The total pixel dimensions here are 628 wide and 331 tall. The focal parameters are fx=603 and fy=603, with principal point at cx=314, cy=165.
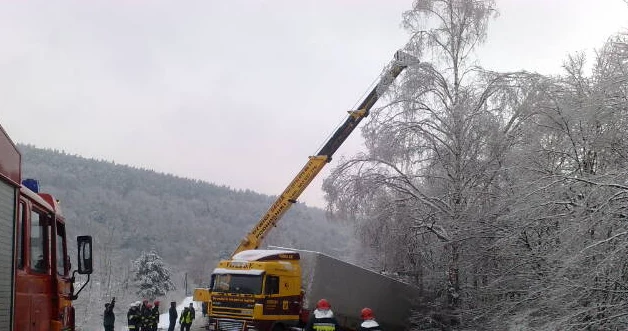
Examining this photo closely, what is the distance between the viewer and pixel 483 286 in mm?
16750

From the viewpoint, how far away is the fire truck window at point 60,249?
7.41 metres

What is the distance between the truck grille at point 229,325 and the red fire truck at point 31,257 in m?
9.44

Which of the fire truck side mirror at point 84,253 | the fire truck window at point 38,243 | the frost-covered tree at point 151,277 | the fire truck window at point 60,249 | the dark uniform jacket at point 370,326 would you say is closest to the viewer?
the fire truck window at point 38,243

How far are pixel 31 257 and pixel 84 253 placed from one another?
2.04 metres

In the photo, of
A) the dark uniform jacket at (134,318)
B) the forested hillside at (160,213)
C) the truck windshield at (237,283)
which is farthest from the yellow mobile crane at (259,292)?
the forested hillside at (160,213)

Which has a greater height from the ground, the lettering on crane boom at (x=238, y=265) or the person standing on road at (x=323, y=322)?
the lettering on crane boom at (x=238, y=265)

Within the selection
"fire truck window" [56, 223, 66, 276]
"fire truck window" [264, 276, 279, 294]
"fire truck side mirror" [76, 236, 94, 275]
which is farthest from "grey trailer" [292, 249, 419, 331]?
"fire truck window" [56, 223, 66, 276]

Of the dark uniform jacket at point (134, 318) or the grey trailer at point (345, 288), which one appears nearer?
the grey trailer at point (345, 288)

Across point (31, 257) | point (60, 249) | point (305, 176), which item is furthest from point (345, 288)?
point (31, 257)

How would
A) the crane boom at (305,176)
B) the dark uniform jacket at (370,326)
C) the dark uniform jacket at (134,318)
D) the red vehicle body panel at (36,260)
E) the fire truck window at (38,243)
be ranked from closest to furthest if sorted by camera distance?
1. the red vehicle body panel at (36,260)
2. the fire truck window at (38,243)
3. the dark uniform jacket at (370,326)
4. the dark uniform jacket at (134,318)
5. the crane boom at (305,176)

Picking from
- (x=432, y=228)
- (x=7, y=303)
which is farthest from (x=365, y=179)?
(x=7, y=303)

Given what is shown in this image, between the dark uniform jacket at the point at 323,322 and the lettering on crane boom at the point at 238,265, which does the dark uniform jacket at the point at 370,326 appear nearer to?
the dark uniform jacket at the point at 323,322

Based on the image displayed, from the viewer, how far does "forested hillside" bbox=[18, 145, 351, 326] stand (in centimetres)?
10000

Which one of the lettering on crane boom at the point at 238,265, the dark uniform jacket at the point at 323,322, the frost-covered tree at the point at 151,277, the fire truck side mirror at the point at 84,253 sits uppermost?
the fire truck side mirror at the point at 84,253
